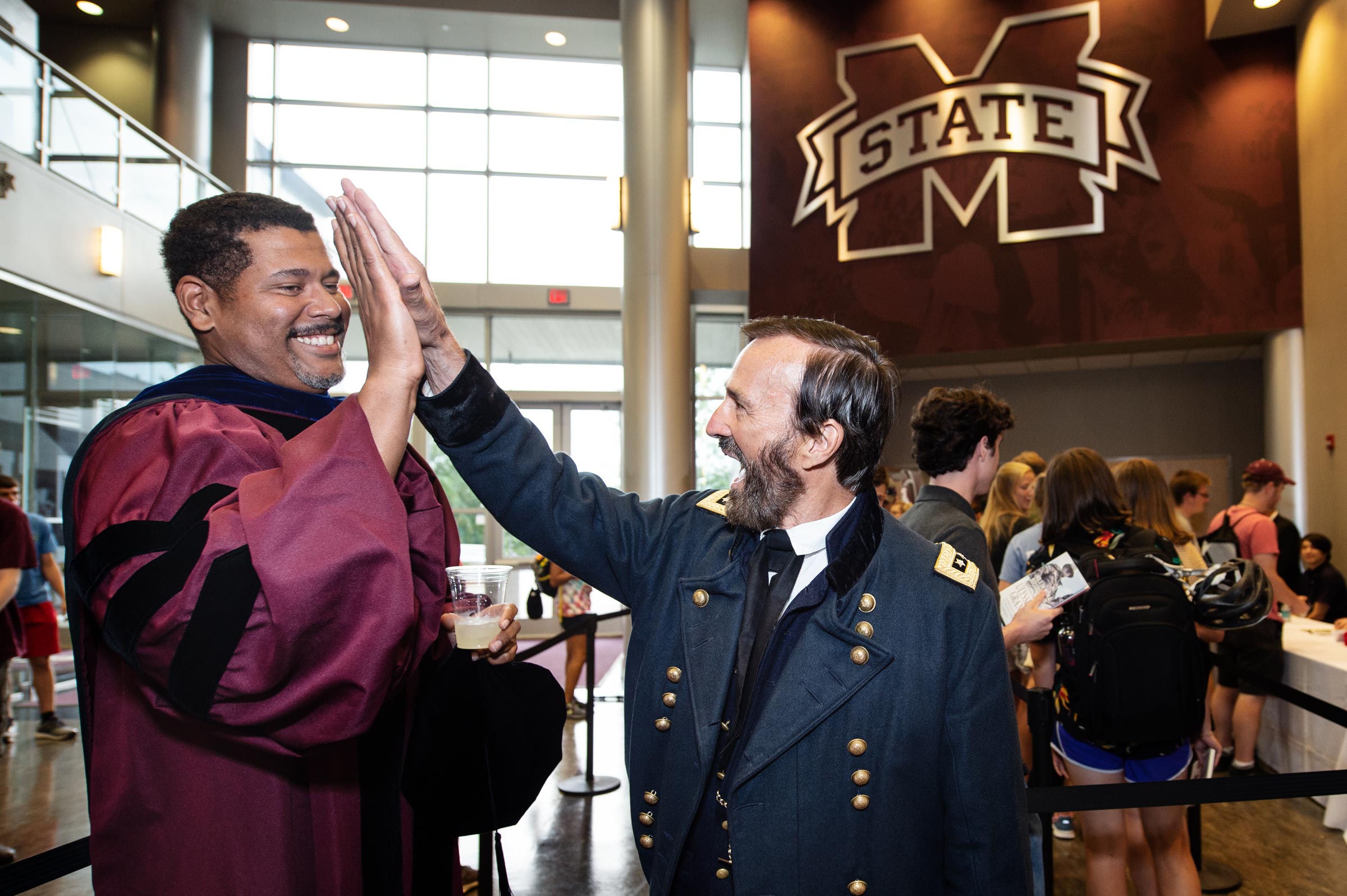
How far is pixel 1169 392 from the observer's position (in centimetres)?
1028

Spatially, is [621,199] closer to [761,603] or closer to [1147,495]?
[1147,495]

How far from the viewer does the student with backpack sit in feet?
9.07

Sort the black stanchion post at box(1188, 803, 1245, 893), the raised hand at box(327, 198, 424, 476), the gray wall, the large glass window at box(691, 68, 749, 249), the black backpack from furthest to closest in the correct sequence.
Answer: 1. the large glass window at box(691, 68, 749, 249)
2. the gray wall
3. the black stanchion post at box(1188, 803, 1245, 893)
4. the black backpack
5. the raised hand at box(327, 198, 424, 476)

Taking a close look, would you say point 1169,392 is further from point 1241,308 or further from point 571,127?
point 571,127

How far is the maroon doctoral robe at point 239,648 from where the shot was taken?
0.97 meters

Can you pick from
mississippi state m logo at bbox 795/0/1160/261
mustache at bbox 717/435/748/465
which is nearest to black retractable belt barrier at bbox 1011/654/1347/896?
mustache at bbox 717/435/748/465

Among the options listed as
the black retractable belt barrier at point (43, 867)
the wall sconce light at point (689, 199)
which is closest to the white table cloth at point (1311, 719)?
the black retractable belt barrier at point (43, 867)

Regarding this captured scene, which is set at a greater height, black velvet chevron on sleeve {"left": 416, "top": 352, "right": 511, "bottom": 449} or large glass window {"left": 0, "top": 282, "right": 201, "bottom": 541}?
large glass window {"left": 0, "top": 282, "right": 201, "bottom": 541}

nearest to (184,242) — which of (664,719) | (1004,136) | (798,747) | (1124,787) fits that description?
(664,719)

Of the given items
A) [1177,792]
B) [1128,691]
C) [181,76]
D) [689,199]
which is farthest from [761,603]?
[181,76]

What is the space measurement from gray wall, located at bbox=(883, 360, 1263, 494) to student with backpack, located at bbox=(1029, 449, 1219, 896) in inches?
287

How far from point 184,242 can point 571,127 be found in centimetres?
1158

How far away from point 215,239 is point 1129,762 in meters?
3.06

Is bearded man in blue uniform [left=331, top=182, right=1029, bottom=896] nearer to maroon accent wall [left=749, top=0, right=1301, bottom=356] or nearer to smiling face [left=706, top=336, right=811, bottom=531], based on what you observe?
smiling face [left=706, top=336, right=811, bottom=531]
